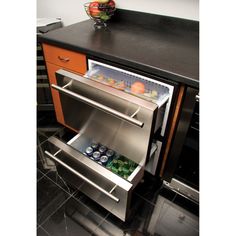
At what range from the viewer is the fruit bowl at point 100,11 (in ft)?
4.11

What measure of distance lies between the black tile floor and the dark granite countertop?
61 cm

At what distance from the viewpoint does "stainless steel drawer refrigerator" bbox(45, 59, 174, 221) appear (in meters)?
0.75

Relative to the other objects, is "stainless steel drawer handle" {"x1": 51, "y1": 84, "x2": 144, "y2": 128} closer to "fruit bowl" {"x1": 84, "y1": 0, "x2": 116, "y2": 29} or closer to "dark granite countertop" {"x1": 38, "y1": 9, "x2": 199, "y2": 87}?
"dark granite countertop" {"x1": 38, "y1": 9, "x2": 199, "y2": 87}

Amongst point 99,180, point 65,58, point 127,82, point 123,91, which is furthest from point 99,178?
point 65,58

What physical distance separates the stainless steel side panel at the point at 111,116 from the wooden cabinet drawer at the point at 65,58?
24 cm

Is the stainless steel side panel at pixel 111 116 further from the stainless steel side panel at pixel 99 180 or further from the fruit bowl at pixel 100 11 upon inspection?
the fruit bowl at pixel 100 11

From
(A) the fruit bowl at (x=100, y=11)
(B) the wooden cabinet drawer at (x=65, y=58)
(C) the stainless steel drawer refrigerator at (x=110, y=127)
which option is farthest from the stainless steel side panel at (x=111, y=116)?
(A) the fruit bowl at (x=100, y=11)

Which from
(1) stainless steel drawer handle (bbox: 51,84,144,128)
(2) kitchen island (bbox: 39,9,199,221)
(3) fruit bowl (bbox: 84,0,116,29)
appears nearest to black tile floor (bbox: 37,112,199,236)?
(2) kitchen island (bbox: 39,9,199,221)

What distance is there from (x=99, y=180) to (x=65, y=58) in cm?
71

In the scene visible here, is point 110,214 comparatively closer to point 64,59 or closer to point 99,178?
point 99,178

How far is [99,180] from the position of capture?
0.86 meters

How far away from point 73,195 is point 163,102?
2.65ft
